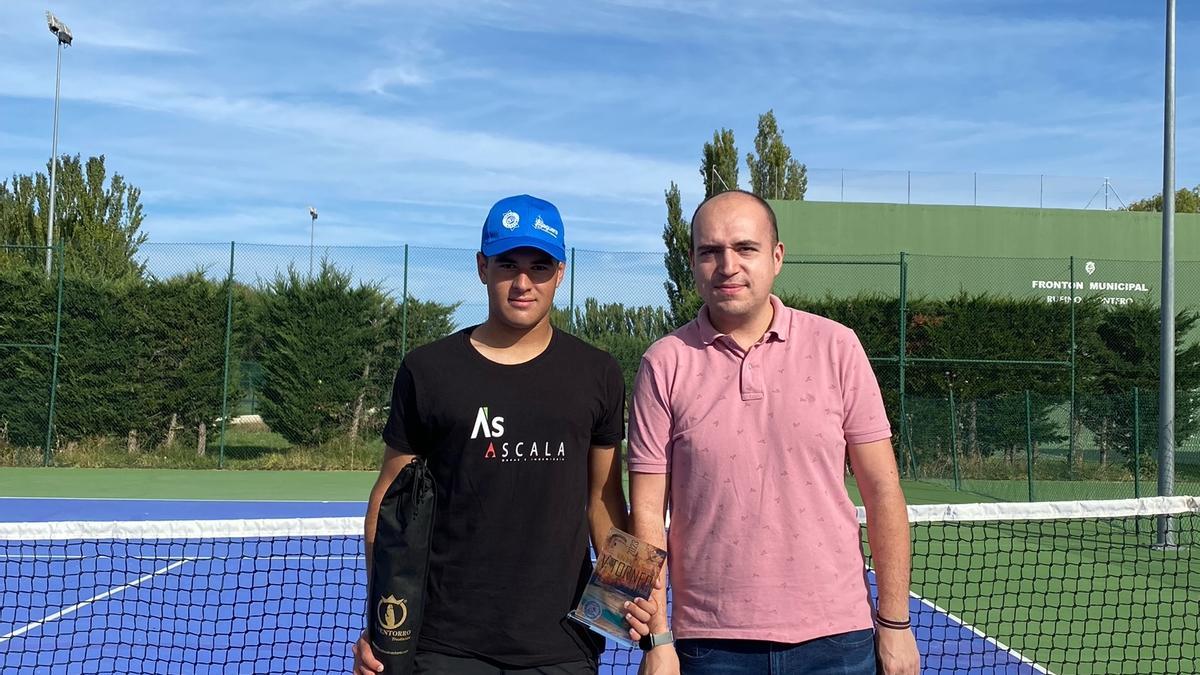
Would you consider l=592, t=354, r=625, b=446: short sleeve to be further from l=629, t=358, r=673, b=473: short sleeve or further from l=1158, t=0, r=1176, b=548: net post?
l=1158, t=0, r=1176, b=548: net post

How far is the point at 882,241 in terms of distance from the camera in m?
22.6

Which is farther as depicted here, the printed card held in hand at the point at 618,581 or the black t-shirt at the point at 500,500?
the black t-shirt at the point at 500,500

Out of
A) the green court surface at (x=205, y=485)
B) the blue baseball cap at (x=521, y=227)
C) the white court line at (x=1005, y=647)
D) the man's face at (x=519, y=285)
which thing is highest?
the blue baseball cap at (x=521, y=227)


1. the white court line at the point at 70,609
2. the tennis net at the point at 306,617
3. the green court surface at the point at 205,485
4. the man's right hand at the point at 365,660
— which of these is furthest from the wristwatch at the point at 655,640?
the green court surface at the point at 205,485

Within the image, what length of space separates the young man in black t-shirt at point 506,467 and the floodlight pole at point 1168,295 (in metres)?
8.24

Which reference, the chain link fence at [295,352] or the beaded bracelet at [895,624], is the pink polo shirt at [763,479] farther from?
the chain link fence at [295,352]

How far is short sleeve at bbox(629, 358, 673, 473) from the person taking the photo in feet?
8.04

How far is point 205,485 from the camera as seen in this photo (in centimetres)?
1375

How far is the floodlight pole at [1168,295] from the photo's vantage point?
9.35m

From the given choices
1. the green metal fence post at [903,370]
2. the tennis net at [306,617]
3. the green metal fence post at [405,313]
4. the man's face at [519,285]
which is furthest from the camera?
the green metal fence post at [405,313]

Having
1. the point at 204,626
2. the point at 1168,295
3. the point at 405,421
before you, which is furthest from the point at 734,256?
the point at 1168,295

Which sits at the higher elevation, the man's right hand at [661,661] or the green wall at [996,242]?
the green wall at [996,242]

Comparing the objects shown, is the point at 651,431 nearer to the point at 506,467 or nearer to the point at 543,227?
the point at 506,467

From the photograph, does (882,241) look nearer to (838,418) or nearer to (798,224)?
(798,224)
